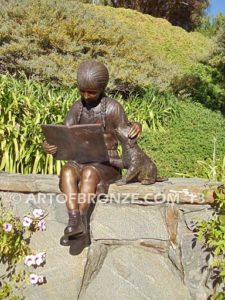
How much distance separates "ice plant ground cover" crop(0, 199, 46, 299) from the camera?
9.41 ft

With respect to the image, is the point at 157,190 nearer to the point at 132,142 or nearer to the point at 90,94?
the point at 132,142

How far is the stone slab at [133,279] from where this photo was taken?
2.77 meters

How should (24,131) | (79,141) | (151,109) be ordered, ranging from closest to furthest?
(79,141) → (24,131) → (151,109)

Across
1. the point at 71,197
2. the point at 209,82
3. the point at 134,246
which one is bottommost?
the point at 134,246

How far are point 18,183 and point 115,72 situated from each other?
4762mm

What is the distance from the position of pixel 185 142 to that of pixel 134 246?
337 centimetres

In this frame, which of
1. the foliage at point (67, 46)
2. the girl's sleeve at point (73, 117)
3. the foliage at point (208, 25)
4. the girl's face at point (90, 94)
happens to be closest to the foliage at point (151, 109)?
the foliage at point (67, 46)

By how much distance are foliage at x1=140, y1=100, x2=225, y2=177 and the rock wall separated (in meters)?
1.48

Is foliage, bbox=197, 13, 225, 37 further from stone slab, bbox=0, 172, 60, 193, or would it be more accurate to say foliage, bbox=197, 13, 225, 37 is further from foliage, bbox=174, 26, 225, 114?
stone slab, bbox=0, 172, 60, 193

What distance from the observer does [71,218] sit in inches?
101

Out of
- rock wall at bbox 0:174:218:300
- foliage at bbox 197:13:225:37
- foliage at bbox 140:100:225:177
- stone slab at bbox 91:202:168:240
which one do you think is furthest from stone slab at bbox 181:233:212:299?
foliage at bbox 197:13:225:37

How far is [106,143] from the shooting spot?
286 centimetres

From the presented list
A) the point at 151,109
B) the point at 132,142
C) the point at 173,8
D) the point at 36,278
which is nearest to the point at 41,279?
the point at 36,278

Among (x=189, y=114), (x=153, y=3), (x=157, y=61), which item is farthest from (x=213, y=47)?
(x=153, y=3)
